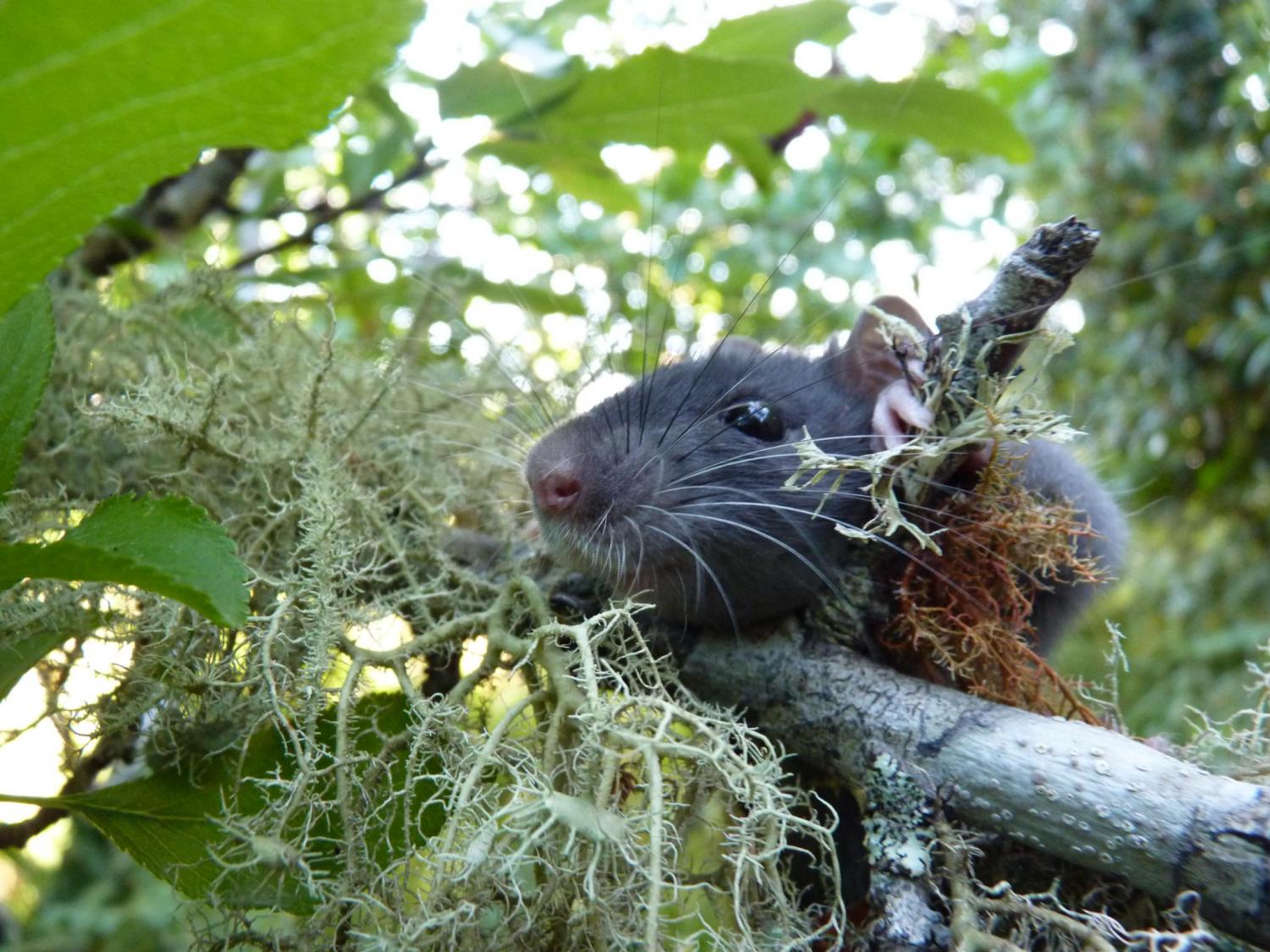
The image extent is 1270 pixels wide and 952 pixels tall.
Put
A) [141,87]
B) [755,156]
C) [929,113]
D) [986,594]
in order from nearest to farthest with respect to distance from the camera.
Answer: [141,87] < [986,594] < [929,113] < [755,156]

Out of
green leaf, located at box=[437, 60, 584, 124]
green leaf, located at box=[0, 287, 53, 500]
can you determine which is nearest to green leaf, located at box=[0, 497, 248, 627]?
green leaf, located at box=[0, 287, 53, 500]

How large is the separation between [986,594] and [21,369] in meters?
1.08

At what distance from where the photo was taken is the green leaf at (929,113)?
1.73 m

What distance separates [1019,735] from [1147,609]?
3937mm

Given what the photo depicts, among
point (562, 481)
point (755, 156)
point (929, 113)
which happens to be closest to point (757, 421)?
point (562, 481)

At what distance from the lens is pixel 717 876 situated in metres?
1.13

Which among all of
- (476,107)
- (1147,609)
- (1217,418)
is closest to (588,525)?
(476,107)

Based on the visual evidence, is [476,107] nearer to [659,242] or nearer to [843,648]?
[843,648]

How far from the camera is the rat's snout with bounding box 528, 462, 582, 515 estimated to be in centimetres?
130

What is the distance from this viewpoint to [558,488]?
4.30ft

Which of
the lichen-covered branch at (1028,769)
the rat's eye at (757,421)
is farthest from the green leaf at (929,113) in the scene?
the lichen-covered branch at (1028,769)

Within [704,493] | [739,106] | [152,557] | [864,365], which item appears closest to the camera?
[152,557]

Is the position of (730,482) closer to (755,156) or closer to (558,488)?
(558,488)

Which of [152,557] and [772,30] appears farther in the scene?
[772,30]
